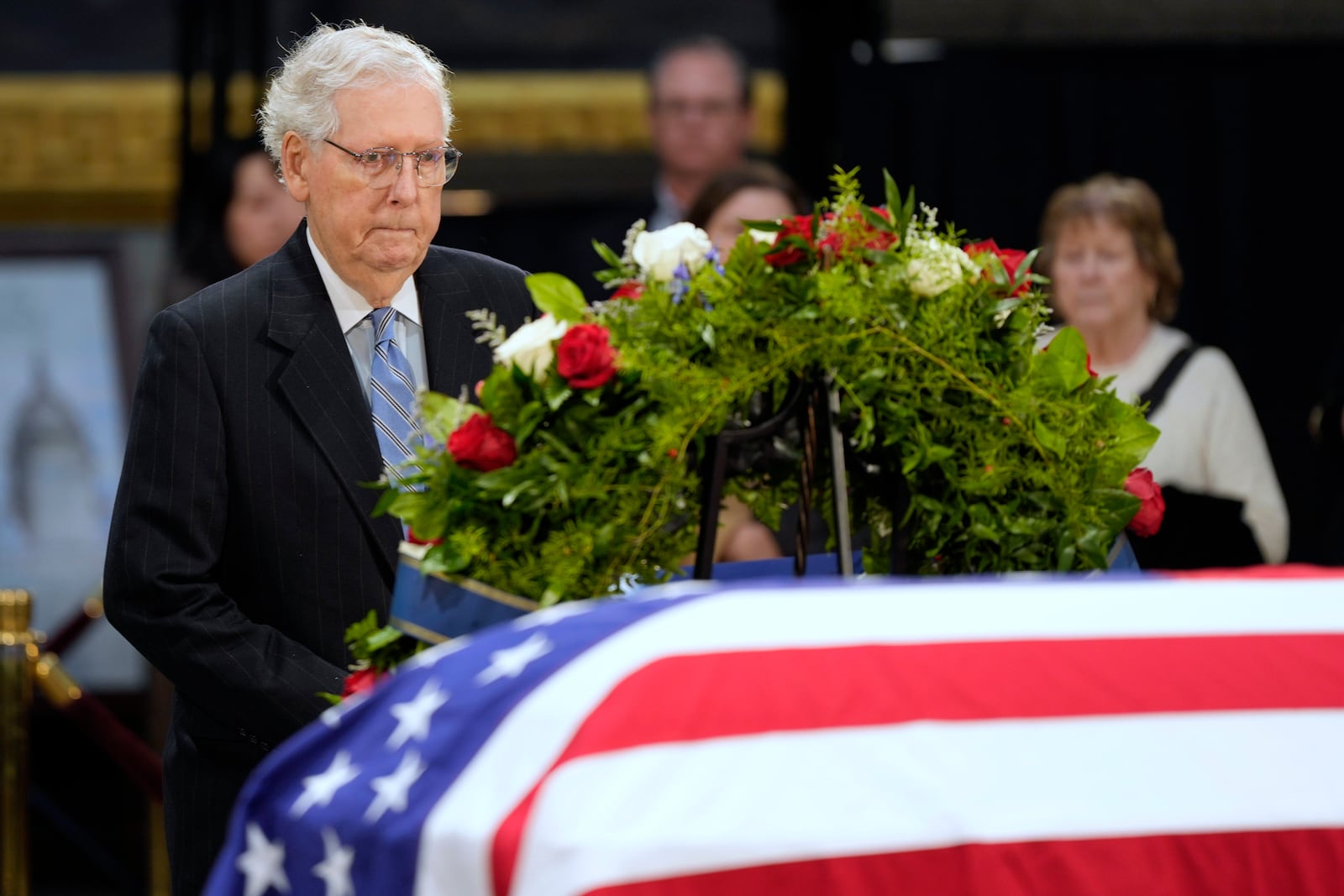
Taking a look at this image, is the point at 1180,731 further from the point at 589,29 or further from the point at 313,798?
the point at 589,29

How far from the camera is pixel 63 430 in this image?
19.9ft

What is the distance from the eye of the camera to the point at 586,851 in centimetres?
117

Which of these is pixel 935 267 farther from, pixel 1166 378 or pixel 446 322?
pixel 1166 378

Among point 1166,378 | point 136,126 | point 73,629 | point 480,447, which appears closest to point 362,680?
point 480,447

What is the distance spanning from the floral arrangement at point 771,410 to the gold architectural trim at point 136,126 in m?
4.54

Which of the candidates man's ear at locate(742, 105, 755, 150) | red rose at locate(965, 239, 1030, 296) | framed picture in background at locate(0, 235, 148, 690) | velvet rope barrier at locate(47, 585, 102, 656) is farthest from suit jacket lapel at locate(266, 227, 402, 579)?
framed picture in background at locate(0, 235, 148, 690)

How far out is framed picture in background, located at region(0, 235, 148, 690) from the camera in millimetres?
5977

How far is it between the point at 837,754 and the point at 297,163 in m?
1.13

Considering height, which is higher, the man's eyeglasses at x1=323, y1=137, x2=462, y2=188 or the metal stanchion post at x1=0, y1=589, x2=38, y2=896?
the man's eyeglasses at x1=323, y1=137, x2=462, y2=188

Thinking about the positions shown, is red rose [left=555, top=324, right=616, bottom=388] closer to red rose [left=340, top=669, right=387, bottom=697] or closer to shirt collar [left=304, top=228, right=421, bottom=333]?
red rose [left=340, top=669, right=387, bottom=697]

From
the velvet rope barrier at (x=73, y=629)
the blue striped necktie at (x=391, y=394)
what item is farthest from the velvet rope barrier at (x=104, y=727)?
the blue striped necktie at (x=391, y=394)

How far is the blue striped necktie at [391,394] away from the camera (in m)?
2.05

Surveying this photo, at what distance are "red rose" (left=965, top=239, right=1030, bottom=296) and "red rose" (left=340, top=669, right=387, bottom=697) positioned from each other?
2.28 feet

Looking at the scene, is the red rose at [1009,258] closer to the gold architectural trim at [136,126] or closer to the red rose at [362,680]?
the red rose at [362,680]
